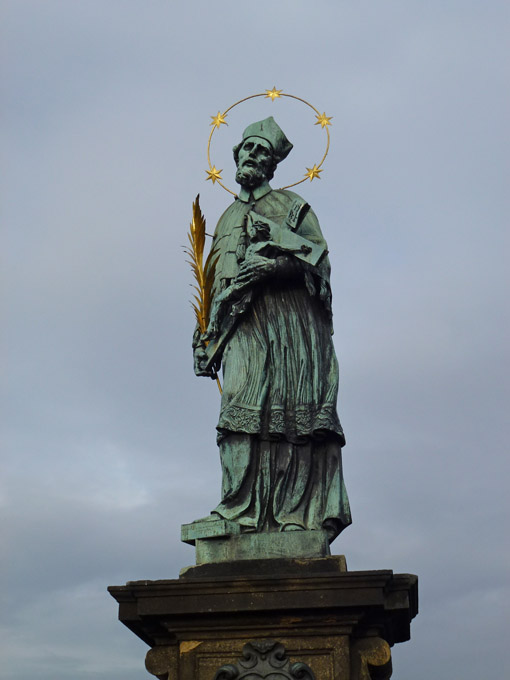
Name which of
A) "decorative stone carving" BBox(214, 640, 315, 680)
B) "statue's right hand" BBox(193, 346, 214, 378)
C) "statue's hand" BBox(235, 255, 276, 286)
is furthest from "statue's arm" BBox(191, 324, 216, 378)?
"decorative stone carving" BBox(214, 640, 315, 680)

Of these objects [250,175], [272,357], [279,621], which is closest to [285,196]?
[250,175]

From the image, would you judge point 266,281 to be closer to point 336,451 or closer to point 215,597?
point 336,451

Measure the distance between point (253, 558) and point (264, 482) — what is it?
818 mm

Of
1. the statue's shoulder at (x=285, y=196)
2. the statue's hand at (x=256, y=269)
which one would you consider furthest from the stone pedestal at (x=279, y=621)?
the statue's shoulder at (x=285, y=196)

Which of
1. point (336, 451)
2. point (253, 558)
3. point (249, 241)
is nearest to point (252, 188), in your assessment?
point (249, 241)

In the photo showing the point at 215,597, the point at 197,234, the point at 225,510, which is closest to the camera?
the point at 215,597

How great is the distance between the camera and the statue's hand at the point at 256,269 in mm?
10773

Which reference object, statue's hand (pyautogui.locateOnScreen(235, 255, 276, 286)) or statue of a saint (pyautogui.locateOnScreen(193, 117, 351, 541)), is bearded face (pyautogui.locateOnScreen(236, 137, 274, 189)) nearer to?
statue of a saint (pyautogui.locateOnScreen(193, 117, 351, 541))

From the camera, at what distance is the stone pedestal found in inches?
357

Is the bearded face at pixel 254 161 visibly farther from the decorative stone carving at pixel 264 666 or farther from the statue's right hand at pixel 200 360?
the decorative stone carving at pixel 264 666

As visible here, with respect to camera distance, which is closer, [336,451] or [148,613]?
[148,613]

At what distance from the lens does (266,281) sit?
1093cm

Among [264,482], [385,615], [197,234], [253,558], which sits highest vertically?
[197,234]

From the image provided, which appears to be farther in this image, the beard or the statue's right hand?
the beard
